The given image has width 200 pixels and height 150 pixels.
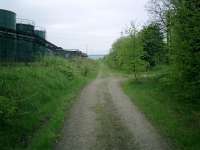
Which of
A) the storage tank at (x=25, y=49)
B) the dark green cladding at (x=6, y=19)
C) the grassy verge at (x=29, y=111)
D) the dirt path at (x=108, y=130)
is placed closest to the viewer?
the dirt path at (x=108, y=130)

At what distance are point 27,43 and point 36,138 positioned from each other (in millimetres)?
24921

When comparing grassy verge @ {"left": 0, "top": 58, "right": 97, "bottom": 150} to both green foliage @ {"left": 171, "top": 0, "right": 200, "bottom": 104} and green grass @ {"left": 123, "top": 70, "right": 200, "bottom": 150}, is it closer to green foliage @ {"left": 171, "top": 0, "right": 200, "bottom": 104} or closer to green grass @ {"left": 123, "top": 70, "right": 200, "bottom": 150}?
green grass @ {"left": 123, "top": 70, "right": 200, "bottom": 150}

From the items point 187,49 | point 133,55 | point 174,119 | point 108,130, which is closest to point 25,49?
point 133,55

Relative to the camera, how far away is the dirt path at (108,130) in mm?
9734

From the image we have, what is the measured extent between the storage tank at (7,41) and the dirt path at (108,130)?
13.2 m

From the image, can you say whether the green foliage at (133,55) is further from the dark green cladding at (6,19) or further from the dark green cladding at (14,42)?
the dark green cladding at (6,19)

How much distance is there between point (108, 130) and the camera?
11586mm

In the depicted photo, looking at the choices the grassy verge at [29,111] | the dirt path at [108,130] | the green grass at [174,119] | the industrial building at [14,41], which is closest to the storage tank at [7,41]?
the industrial building at [14,41]

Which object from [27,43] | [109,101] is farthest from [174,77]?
[27,43]

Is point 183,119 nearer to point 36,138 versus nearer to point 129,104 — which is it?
point 129,104

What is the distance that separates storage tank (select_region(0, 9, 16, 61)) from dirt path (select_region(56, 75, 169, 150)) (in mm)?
13240

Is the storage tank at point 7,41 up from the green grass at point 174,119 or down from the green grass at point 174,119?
up

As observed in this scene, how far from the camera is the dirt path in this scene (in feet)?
31.9

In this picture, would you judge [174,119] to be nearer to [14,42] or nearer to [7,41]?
[7,41]
